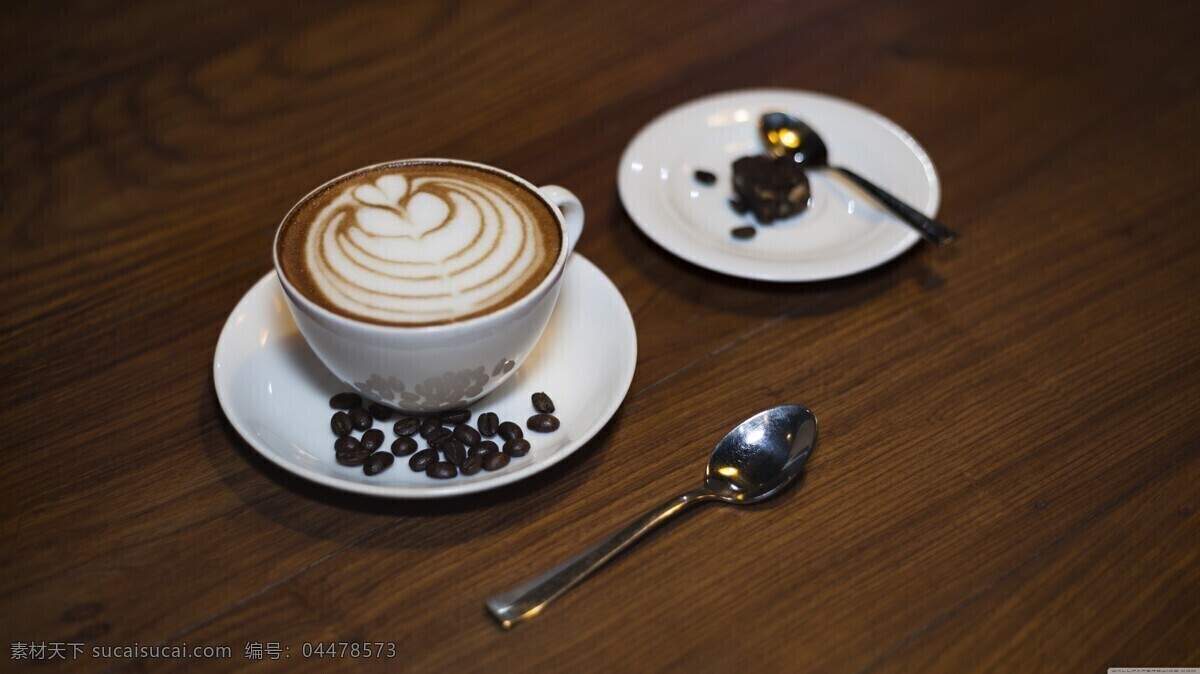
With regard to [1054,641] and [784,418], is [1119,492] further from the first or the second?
[784,418]

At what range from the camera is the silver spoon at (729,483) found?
3.08 ft

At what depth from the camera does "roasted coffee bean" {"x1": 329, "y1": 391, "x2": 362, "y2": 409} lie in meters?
1.12

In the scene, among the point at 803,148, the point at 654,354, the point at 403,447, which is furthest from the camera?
the point at 803,148

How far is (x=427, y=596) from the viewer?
95 cm

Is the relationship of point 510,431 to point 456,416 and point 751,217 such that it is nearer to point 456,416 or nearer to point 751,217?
point 456,416

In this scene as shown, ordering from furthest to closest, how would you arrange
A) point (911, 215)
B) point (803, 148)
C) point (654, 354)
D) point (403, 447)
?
point (803, 148) < point (911, 215) < point (654, 354) < point (403, 447)

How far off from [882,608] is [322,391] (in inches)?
24.9

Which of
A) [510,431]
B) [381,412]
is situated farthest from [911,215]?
[381,412]

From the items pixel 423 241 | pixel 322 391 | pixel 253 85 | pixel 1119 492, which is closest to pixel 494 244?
pixel 423 241

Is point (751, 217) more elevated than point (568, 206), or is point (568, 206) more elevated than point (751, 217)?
point (568, 206)

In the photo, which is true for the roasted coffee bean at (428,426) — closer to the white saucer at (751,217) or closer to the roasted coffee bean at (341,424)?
the roasted coffee bean at (341,424)

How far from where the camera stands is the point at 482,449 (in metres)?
1.06

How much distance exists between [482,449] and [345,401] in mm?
173

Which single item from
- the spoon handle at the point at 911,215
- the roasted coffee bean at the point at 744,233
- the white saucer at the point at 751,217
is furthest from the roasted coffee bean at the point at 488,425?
the spoon handle at the point at 911,215
